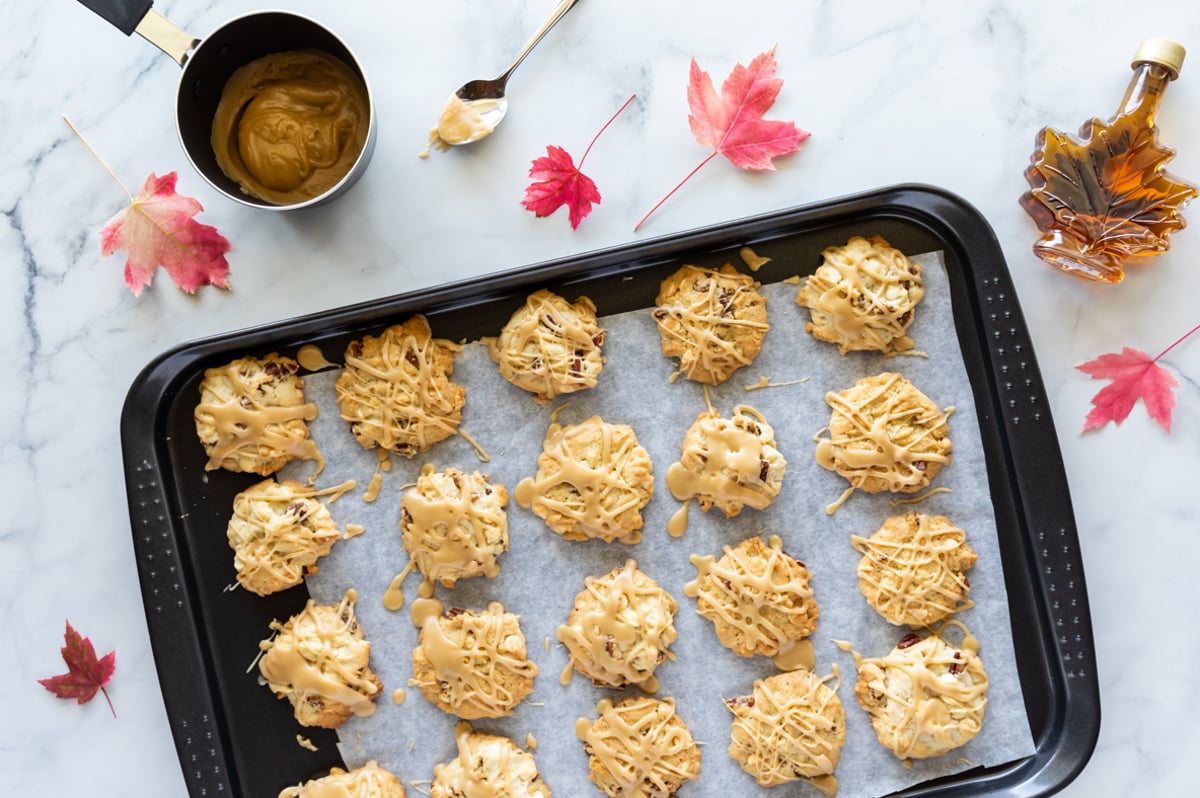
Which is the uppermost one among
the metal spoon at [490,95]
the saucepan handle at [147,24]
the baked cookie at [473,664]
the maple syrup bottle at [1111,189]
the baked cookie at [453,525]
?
the saucepan handle at [147,24]

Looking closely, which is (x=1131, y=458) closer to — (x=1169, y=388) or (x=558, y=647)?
(x=1169, y=388)

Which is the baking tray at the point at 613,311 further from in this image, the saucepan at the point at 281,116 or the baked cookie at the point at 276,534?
the saucepan at the point at 281,116

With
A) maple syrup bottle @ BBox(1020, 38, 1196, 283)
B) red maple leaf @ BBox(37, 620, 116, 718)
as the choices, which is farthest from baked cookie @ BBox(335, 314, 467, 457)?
maple syrup bottle @ BBox(1020, 38, 1196, 283)

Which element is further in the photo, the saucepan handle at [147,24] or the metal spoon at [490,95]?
the metal spoon at [490,95]

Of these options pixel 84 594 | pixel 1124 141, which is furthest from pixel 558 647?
pixel 1124 141

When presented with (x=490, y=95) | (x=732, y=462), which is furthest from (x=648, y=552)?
(x=490, y=95)

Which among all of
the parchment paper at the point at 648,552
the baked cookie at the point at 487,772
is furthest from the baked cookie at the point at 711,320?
the baked cookie at the point at 487,772

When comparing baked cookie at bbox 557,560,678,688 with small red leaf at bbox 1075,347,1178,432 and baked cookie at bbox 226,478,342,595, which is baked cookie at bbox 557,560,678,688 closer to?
baked cookie at bbox 226,478,342,595

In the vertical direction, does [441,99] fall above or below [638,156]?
above
